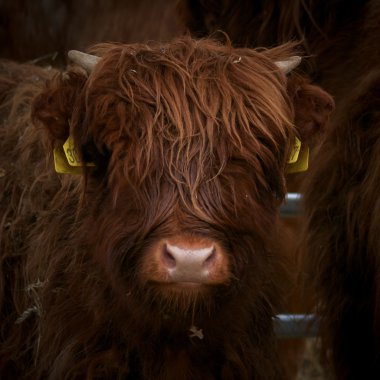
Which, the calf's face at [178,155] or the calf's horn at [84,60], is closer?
the calf's face at [178,155]

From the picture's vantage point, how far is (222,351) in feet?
11.3

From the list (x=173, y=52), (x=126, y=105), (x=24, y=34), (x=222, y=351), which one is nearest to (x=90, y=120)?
(x=126, y=105)

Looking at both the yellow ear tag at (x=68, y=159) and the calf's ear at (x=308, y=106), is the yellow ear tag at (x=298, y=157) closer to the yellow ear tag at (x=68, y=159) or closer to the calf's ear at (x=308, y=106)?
the calf's ear at (x=308, y=106)

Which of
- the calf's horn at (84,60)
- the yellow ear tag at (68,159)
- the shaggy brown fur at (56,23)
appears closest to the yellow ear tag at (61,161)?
the yellow ear tag at (68,159)

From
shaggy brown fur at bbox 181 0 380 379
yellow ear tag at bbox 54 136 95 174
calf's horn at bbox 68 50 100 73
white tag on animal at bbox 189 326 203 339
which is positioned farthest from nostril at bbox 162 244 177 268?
shaggy brown fur at bbox 181 0 380 379

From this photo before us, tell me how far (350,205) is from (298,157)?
54cm

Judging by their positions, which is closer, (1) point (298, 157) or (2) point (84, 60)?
(2) point (84, 60)

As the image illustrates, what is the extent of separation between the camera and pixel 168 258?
2.90m

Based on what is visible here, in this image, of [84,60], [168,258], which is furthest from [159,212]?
[84,60]

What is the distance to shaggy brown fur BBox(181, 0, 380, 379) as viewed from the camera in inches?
152

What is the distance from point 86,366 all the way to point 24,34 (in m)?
3.69

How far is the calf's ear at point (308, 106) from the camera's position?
3420mm

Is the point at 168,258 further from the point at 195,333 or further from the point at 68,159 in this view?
the point at 68,159

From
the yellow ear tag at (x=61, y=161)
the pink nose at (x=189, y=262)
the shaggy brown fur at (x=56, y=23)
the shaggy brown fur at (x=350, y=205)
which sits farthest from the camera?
the shaggy brown fur at (x=56, y=23)
